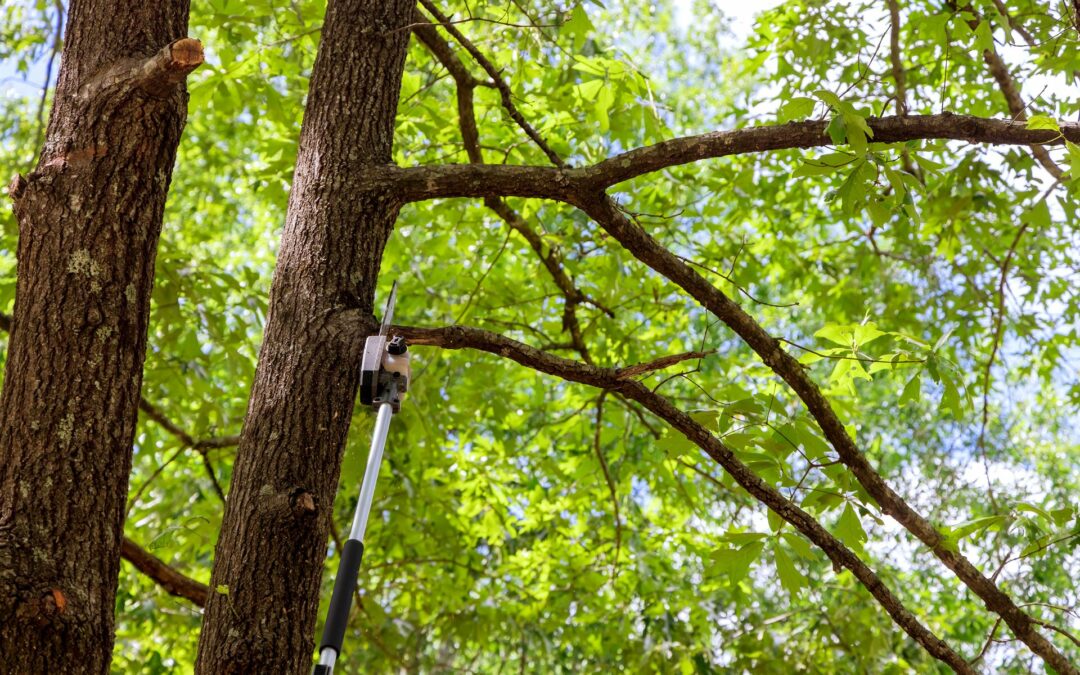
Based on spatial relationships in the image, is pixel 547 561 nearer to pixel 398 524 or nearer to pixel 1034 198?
pixel 398 524

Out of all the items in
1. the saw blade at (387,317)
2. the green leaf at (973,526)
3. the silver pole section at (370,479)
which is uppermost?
the saw blade at (387,317)

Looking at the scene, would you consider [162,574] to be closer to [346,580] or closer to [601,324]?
[346,580]

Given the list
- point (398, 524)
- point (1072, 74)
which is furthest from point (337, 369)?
point (398, 524)

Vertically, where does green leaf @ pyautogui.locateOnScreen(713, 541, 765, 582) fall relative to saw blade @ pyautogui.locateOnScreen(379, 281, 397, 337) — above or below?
below

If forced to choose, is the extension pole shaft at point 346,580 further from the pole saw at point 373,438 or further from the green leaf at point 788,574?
the green leaf at point 788,574

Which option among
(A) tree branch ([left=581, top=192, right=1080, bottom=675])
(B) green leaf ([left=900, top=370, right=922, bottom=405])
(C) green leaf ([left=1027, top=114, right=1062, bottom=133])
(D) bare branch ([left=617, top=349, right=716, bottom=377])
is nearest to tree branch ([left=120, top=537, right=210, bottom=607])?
(D) bare branch ([left=617, top=349, right=716, bottom=377])

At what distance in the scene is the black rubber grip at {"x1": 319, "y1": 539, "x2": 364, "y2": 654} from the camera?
5.19 ft

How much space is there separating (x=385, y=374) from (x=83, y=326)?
0.55 meters

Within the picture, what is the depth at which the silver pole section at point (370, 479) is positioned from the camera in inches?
65.3

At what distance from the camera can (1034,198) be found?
3939 mm

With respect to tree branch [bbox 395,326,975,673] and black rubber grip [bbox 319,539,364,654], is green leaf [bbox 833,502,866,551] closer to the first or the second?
tree branch [bbox 395,326,975,673]

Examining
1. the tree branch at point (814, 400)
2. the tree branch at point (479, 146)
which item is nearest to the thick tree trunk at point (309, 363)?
the tree branch at point (479, 146)

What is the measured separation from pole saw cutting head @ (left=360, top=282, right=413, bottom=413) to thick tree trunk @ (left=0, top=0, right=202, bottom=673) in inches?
16.7

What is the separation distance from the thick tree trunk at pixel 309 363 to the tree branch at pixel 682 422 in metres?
0.19
